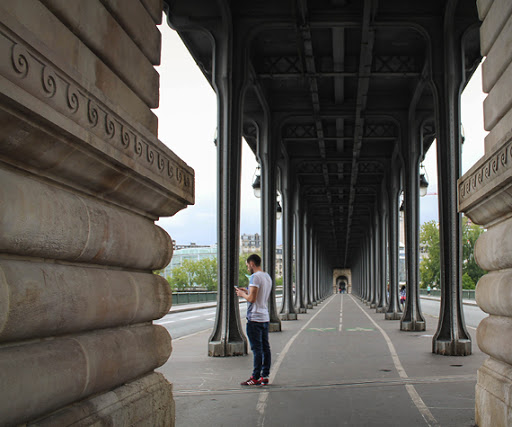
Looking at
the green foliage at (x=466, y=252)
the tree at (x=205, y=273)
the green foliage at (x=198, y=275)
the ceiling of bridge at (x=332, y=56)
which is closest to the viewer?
the ceiling of bridge at (x=332, y=56)

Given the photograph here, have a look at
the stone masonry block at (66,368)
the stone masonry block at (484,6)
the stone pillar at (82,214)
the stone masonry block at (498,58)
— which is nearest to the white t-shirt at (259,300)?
the stone pillar at (82,214)

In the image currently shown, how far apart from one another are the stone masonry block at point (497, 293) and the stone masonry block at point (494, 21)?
7.37ft

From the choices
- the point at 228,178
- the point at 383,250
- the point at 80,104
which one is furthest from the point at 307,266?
the point at 80,104

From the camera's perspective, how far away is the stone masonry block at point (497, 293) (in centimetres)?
545

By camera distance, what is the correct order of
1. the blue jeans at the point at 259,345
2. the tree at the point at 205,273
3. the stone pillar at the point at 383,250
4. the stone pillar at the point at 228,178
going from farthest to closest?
the tree at the point at 205,273 → the stone pillar at the point at 383,250 → the stone pillar at the point at 228,178 → the blue jeans at the point at 259,345

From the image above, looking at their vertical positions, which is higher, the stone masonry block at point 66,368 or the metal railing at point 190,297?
the stone masonry block at point 66,368

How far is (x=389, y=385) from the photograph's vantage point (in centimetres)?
989

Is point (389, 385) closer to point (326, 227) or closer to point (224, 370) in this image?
point (224, 370)

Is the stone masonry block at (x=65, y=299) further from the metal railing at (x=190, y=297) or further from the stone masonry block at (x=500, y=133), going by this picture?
the metal railing at (x=190, y=297)

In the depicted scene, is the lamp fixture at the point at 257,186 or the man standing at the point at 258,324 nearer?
the man standing at the point at 258,324

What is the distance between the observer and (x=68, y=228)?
165 inches

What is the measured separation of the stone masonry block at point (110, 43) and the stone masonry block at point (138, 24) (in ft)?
0.25

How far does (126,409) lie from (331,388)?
5220mm

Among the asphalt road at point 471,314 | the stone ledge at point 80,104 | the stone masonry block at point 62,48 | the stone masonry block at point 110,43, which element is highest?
the stone masonry block at point 110,43
